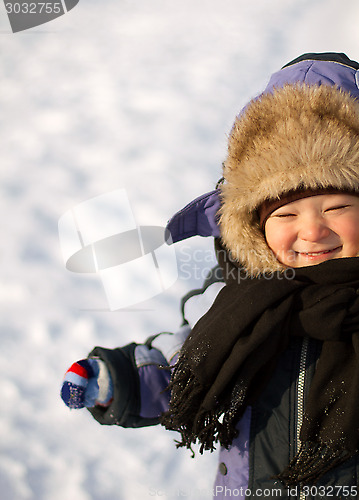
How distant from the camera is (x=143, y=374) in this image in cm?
→ 125

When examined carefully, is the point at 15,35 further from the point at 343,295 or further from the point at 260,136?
the point at 343,295

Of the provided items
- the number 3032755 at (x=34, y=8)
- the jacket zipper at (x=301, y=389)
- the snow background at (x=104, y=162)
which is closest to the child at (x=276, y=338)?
the jacket zipper at (x=301, y=389)

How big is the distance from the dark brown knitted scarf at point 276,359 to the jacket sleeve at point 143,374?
0.12m

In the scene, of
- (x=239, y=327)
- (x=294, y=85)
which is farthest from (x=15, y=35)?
(x=239, y=327)

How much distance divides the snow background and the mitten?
687 millimetres

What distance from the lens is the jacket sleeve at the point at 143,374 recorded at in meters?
1.18

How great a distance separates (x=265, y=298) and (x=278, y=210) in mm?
256

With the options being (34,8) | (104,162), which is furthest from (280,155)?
(34,8)

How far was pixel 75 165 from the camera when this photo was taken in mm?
2449

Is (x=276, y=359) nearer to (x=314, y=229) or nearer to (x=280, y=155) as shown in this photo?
(x=314, y=229)

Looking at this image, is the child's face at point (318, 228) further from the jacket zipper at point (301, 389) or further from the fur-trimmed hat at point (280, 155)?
the jacket zipper at point (301, 389)

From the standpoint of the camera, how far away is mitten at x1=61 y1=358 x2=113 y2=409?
114 cm

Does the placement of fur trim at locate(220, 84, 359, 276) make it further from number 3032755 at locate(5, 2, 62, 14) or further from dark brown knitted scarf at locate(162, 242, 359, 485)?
number 3032755 at locate(5, 2, 62, 14)

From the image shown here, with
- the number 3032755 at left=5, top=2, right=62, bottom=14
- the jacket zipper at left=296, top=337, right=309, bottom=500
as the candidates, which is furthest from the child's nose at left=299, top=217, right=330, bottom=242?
the number 3032755 at left=5, top=2, right=62, bottom=14
